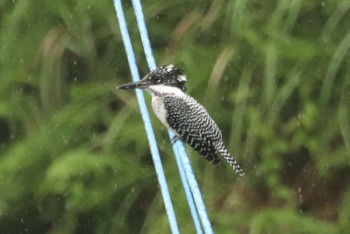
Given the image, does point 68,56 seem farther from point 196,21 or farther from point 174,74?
point 174,74

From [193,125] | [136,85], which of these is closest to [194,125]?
[193,125]

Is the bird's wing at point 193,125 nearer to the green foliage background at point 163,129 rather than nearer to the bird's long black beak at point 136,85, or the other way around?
the bird's long black beak at point 136,85

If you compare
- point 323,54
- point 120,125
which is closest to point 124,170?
point 120,125

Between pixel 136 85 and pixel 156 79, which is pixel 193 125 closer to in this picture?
pixel 156 79

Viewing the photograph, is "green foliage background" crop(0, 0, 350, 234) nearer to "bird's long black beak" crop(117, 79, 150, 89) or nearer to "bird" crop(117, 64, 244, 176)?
"bird" crop(117, 64, 244, 176)

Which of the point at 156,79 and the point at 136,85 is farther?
the point at 156,79

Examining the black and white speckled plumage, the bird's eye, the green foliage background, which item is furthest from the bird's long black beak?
the green foliage background

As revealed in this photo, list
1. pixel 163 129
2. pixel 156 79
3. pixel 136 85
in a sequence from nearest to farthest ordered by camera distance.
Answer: pixel 136 85
pixel 156 79
pixel 163 129

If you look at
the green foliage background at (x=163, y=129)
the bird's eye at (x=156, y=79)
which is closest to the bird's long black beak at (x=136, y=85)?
the bird's eye at (x=156, y=79)
